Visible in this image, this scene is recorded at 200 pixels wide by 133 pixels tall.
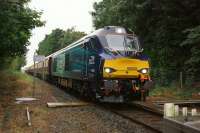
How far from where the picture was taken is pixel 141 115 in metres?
14.9

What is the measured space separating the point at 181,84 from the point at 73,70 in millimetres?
7906

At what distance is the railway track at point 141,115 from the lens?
1233 centimetres

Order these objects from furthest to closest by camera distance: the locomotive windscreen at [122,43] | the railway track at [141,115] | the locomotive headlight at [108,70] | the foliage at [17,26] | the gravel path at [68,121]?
the foliage at [17,26], the locomotive windscreen at [122,43], the locomotive headlight at [108,70], the railway track at [141,115], the gravel path at [68,121]

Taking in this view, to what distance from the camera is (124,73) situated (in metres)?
16.4

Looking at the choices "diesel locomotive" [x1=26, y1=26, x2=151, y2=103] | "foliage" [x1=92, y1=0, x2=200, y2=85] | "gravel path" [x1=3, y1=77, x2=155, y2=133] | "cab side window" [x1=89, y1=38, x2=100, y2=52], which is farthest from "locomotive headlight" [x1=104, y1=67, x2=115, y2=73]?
"foliage" [x1=92, y1=0, x2=200, y2=85]

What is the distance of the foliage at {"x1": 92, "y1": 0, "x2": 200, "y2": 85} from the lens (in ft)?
87.0

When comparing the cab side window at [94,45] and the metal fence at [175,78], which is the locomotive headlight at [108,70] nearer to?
the cab side window at [94,45]

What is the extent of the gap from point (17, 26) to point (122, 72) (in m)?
11.2

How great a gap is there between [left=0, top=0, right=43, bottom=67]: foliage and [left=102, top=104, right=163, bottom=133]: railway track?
7002mm

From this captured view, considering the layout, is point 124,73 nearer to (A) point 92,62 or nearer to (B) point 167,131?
(A) point 92,62

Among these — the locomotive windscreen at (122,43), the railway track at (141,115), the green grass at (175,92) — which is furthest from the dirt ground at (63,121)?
the green grass at (175,92)

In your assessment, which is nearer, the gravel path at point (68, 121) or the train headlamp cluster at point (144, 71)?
the gravel path at point (68, 121)

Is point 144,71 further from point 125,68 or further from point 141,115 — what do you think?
point 141,115

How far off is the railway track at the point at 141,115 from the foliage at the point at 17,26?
23.0ft
